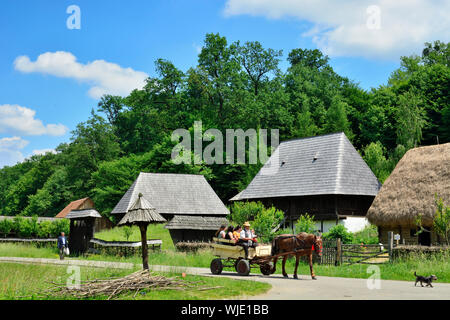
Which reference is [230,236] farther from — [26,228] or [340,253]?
[26,228]

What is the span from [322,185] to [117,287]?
88.6 feet

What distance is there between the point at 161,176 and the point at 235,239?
2873 cm

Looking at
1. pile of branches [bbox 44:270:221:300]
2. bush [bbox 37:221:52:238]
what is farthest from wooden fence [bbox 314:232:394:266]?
bush [bbox 37:221:52:238]

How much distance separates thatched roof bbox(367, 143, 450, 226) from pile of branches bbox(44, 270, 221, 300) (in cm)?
1736

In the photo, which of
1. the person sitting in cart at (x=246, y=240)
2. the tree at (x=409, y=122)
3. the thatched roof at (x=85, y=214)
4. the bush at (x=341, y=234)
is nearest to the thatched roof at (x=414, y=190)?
the bush at (x=341, y=234)

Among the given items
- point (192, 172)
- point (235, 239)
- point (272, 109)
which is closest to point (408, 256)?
point (235, 239)

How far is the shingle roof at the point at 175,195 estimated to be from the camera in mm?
42938

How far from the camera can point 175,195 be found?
1743 inches

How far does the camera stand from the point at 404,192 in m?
27.8

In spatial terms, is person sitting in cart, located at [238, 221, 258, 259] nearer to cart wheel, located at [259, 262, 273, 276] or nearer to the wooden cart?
the wooden cart

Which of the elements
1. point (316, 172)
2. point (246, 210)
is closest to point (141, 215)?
point (246, 210)

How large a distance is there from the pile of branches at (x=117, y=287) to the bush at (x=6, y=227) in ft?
111

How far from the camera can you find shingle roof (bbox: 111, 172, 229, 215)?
141 feet

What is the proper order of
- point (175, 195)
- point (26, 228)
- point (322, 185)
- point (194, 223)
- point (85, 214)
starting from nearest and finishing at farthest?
point (85, 214), point (194, 223), point (322, 185), point (26, 228), point (175, 195)
